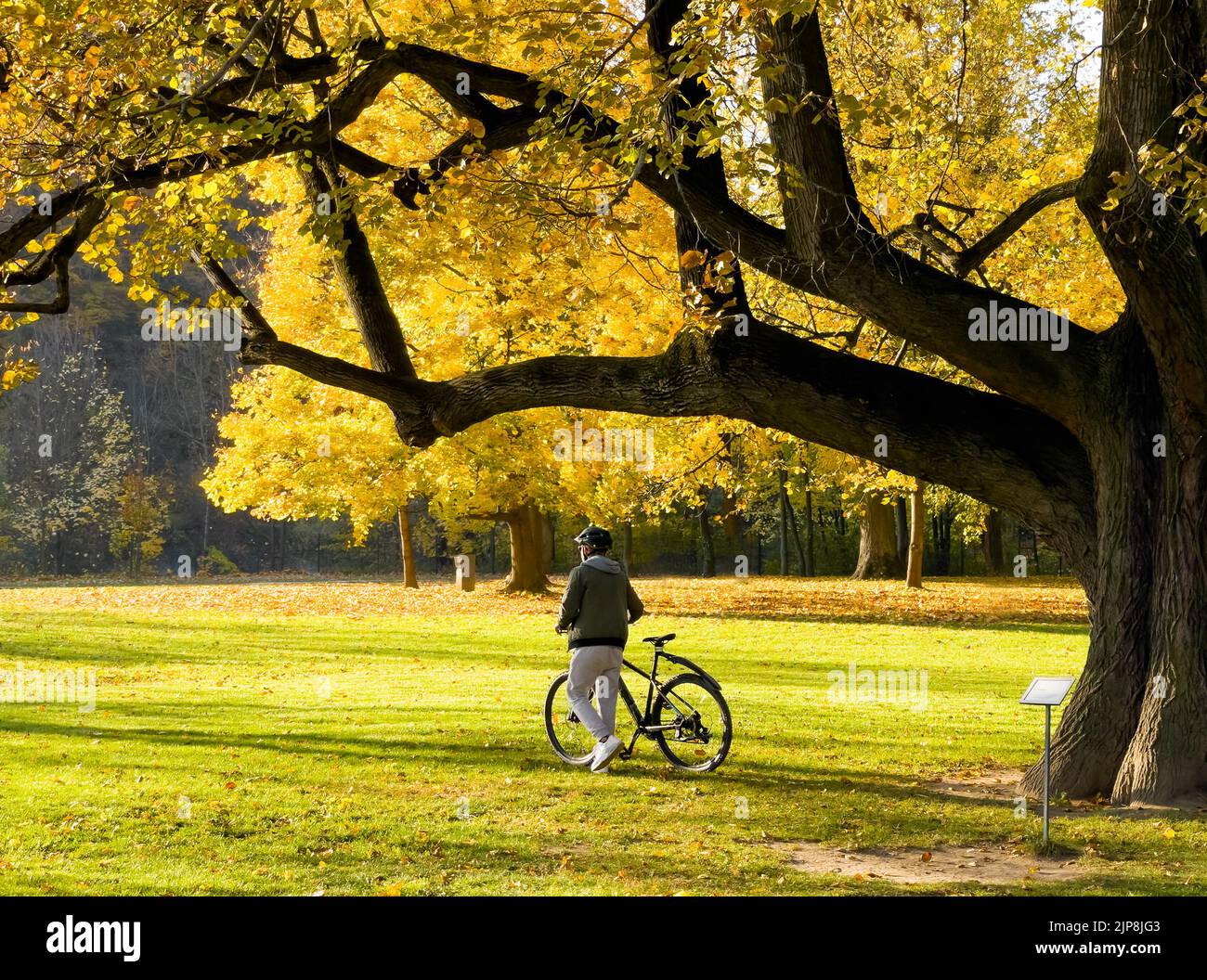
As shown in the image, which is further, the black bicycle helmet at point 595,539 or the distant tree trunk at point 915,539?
the distant tree trunk at point 915,539

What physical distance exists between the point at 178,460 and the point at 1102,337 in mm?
62714

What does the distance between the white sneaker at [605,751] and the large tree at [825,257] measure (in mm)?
2744

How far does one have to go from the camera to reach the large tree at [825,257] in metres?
8.61

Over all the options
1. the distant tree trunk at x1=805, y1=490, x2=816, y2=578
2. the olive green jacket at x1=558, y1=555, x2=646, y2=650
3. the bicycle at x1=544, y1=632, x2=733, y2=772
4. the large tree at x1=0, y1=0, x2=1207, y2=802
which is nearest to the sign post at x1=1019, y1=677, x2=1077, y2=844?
the large tree at x1=0, y1=0, x2=1207, y2=802

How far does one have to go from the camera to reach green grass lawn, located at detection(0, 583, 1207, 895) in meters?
7.46

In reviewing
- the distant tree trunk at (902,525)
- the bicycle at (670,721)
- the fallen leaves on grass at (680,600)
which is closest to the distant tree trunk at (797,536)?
the distant tree trunk at (902,525)

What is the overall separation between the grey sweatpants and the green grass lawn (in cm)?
53

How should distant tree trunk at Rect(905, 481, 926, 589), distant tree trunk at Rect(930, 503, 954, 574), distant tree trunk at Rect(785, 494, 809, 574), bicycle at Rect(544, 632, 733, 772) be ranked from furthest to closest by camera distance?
distant tree trunk at Rect(930, 503, 954, 574) → distant tree trunk at Rect(785, 494, 809, 574) → distant tree trunk at Rect(905, 481, 926, 589) → bicycle at Rect(544, 632, 733, 772)

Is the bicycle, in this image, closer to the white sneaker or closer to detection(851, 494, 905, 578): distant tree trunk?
the white sneaker

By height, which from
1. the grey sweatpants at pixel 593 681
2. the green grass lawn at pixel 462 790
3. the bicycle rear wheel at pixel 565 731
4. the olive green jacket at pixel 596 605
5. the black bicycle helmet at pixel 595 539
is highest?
the black bicycle helmet at pixel 595 539

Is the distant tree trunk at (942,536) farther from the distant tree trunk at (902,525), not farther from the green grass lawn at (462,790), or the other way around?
the green grass lawn at (462,790)

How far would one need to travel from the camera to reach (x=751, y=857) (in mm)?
7945

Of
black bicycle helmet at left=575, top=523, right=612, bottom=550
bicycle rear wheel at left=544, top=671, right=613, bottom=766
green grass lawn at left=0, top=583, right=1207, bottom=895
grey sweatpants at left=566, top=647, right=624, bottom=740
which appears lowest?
green grass lawn at left=0, top=583, right=1207, bottom=895
